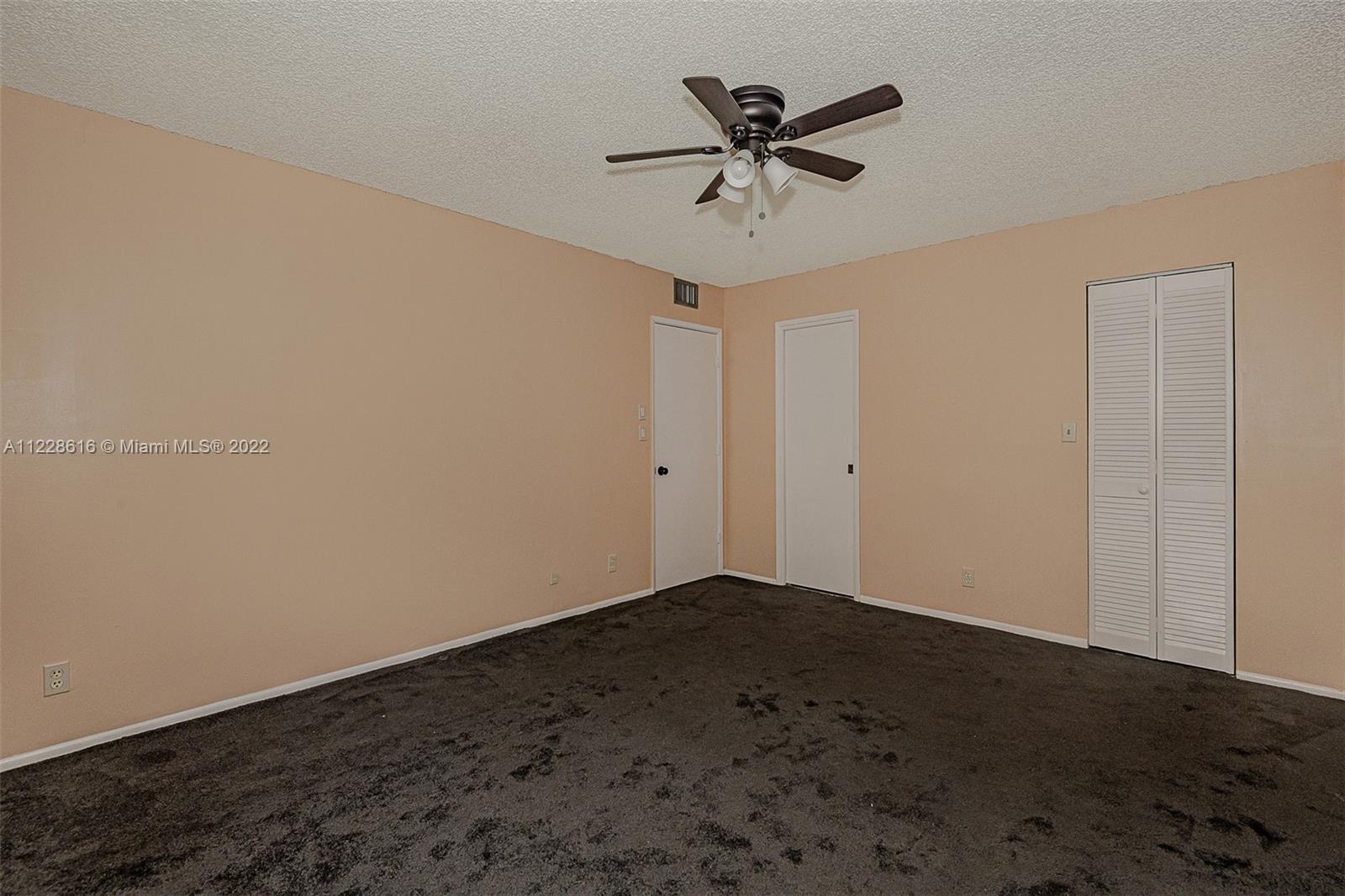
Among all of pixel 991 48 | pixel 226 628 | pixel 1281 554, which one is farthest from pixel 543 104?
pixel 1281 554

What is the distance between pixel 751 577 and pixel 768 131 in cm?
396

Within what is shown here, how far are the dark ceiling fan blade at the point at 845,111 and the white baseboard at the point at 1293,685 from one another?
3483 mm

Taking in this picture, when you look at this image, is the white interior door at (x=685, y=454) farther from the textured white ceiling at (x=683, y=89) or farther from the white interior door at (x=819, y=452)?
the textured white ceiling at (x=683, y=89)

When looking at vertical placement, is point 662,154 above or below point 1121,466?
above

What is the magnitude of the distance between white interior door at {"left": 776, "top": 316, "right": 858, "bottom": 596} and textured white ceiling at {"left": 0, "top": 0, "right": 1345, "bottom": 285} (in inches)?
63.9

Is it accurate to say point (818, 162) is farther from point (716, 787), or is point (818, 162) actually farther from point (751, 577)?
point (751, 577)

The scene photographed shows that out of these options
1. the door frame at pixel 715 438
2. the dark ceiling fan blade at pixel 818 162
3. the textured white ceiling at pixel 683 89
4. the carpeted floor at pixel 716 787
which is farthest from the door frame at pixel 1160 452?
the door frame at pixel 715 438

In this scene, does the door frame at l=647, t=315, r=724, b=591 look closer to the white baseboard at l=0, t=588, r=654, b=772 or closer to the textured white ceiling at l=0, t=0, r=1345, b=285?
the white baseboard at l=0, t=588, r=654, b=772

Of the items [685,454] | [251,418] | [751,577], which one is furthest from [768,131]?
[751,577]

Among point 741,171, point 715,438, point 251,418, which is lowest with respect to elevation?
point 715,438

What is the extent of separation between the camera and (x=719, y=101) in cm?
196

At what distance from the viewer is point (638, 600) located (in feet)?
15.7

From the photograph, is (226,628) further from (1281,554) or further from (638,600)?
(1281,554)

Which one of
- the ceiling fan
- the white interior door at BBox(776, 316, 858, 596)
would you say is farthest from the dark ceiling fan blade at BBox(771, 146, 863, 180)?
the white interior door at BBox(776, 316, 858, 596)
